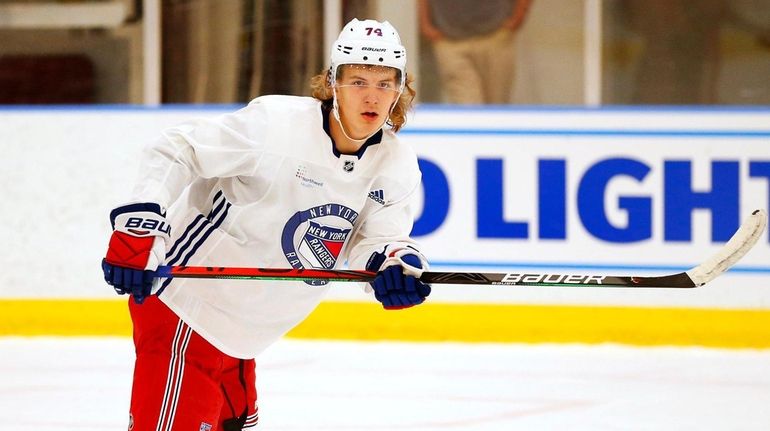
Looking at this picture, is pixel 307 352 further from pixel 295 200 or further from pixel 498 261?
pixel 295 200

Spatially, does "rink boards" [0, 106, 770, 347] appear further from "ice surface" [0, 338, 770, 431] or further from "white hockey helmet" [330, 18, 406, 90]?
"white hockey helmet" [330, 18, 406, 90]

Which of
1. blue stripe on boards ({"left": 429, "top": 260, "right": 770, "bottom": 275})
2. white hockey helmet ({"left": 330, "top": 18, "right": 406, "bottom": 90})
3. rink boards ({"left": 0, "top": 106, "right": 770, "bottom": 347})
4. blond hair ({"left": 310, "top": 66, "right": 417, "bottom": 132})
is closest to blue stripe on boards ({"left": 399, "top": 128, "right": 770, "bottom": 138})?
rink boards ({"left": 0, "top": 106, "right": 770, "bottom": 347})

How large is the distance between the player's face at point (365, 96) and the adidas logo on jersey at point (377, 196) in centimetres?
14

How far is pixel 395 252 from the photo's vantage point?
2424 mm

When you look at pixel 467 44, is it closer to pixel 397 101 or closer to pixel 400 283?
pixel 397 101

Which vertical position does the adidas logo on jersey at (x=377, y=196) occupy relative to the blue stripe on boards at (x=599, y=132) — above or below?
above

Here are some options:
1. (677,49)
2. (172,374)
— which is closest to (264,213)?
(172,374)

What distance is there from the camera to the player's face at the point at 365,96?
2.32 meters

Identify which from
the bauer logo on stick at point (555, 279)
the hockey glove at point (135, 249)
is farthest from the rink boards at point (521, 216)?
the hockey glove at point (135, 249)

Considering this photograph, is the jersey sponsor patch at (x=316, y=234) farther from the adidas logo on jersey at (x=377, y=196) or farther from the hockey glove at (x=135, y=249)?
the hockey glove at (x=135, y=249)

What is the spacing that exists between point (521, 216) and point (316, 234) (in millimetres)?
2319

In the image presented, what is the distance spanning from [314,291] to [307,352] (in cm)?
195

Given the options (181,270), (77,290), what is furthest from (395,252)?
(77,290)

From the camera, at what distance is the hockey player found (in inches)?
90.8
